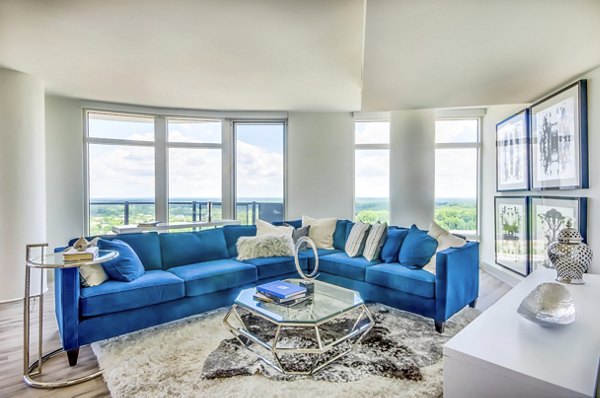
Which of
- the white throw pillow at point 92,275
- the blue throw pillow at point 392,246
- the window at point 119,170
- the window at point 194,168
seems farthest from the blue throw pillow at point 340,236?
the window at point 119,170

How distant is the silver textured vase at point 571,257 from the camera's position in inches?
90.7

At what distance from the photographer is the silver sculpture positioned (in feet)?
5.16

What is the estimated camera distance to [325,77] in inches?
150

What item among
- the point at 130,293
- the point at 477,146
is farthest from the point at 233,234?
the point at 477,146

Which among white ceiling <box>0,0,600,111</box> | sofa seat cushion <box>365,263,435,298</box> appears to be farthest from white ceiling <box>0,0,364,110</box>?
sofa seat cushion <box>365,263,435,298</box>

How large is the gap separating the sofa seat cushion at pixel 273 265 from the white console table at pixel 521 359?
2281 millimetres

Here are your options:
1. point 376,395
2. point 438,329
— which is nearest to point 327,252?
point 438,329

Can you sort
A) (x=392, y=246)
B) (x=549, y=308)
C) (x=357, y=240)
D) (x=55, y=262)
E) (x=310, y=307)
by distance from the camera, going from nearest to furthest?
(x=549, y=308)
(x=55, y=262)
(x=310, y=307)
(x=392, y=246)
(x=357, y=240)

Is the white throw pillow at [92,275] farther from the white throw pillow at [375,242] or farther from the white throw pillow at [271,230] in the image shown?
the white throw pillow at [375,242]

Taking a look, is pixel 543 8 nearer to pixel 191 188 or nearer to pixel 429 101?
pixel 429 101

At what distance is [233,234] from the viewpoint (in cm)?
399

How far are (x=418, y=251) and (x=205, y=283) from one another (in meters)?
2.19

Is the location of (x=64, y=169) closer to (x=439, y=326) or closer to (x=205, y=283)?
(x=205, y=283)

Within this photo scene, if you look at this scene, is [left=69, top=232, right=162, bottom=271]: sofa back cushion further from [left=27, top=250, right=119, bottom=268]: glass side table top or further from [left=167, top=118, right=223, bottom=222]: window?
[left=167, top=118, right=223, bottom=222]: window
